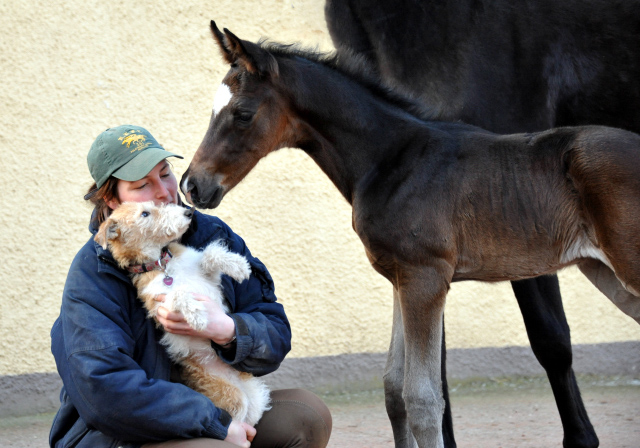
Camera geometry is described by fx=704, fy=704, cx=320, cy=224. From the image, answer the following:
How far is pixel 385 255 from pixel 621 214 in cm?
81

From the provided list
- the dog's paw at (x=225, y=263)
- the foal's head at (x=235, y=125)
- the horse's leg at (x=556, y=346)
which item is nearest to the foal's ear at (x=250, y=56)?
the foal's head at (x=235, y=125)

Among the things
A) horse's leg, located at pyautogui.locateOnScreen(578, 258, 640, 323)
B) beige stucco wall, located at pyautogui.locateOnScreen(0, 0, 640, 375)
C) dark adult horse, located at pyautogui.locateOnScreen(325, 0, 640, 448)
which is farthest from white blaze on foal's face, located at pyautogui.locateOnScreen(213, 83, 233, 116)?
beige stucco wall, located at pyautogui.locateOnScreen(0, 0, 640, 375)

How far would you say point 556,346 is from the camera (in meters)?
3.24

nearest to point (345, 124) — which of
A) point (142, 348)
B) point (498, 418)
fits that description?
point (142, 348)

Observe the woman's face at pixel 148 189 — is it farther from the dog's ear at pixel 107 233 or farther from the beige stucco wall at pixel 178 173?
the beige stucco wall at pixel 178 173

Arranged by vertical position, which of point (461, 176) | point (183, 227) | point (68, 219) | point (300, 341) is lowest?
point (300, 341)

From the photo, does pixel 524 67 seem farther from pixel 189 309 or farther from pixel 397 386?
pixel 189 309

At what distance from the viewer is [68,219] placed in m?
4.39

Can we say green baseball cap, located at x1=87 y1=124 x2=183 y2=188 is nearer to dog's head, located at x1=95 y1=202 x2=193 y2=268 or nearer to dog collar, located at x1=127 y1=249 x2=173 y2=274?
dog's head, located at x1=95 y1=202 x2=193 y2=268

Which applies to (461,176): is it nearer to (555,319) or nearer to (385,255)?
(385,255)

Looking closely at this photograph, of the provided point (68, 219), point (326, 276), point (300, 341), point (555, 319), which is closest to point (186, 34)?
point (68, 219)

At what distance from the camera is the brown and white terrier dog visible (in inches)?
87.2

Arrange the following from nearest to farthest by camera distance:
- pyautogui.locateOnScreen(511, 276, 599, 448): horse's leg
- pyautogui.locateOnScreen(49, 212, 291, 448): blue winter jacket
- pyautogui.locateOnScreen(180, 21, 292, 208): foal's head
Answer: pyautogui.locateOnScreen(49, 212, 291, 448): blue winter jacket
pyautogui.locateOnScreen(180, 21, 292, 208): foal's head
pyautogui.locateOnScreen(511, 276, 599, 448): horse's leg

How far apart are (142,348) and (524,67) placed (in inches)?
85.8
